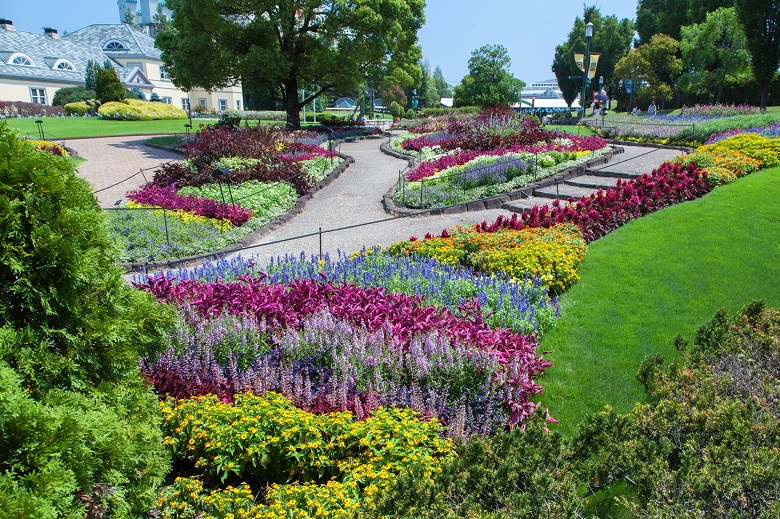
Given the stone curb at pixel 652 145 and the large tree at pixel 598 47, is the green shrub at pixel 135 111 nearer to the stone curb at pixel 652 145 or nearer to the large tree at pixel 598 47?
the stone curb at pixel 652 145

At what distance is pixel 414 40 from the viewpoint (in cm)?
3009

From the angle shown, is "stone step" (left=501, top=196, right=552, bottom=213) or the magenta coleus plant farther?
"stone step" (left=501, top=196, right=552, bottom=213)

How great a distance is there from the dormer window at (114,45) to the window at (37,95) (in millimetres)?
15034

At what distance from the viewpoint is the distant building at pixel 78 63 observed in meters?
53.2

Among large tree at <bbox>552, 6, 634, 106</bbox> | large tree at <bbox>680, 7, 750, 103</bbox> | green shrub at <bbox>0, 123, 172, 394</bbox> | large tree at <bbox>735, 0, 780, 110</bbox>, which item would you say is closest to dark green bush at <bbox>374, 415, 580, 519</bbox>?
green shrub at <bbox>0, 123, 172, 394</bbox>

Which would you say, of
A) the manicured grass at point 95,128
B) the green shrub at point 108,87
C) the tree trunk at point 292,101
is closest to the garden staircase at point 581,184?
the tree trunk at point 292,101

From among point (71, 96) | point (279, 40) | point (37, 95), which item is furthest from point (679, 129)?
point (37, 95)

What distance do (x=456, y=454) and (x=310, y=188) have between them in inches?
453

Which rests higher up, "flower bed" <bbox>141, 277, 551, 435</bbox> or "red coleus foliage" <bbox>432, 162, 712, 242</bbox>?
"red coleus foliage" <bbox>432, 162, 712, 242</bbox>

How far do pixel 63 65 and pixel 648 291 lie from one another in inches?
2685

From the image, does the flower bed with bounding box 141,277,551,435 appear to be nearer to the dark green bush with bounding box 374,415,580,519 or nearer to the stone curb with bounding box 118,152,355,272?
the dark green bush with bounding box 374,415,580,519

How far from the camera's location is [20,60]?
55.0 meters

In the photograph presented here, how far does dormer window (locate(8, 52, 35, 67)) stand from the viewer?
176ft

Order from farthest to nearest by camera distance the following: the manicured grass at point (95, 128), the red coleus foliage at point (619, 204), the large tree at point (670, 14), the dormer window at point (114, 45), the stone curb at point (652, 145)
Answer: the dormer window at point (114, 45), the large tree at point (670, 14), the manicured grass at point (95, 128), the stone curb at point (652, 145), the red coleus foliage at point (619, 204)
